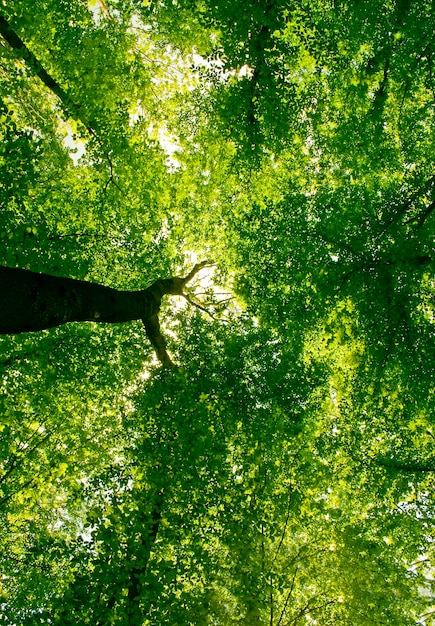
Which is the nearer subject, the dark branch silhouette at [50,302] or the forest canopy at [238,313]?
the dark branch silhouette at [50,302]

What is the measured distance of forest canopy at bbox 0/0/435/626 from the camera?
918 centimetres

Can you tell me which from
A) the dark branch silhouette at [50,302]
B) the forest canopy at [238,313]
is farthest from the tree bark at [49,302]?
the forest canopy at [238,313]

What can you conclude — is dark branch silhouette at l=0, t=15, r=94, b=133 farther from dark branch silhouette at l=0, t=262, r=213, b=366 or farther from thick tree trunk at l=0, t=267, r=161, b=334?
thick tree trunk at l=0, t=267, r=161, b=334

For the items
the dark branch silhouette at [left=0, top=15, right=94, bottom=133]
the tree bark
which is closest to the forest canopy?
the dark branch silhouette at [left=0, top=15, right=94, bottom=133]

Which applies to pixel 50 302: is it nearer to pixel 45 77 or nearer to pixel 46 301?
pixel 46 301

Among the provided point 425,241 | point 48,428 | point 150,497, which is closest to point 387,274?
point 425,241

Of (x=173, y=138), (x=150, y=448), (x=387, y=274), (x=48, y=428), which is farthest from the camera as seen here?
(x=48, y=428)

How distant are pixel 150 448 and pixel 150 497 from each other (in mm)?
1685

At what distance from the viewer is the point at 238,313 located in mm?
15531

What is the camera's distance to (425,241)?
9.12m

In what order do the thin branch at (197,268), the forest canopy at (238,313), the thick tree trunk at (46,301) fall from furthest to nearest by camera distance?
the thin branch at (197,268)
the forest canopy at (238,313)
the thick tree trunk at (46,301)

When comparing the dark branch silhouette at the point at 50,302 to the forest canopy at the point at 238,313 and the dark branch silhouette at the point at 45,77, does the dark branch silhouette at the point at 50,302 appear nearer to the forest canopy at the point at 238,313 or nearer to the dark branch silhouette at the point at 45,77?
the forest canopy at the point at 238,313

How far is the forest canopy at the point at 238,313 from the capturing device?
9180 mm

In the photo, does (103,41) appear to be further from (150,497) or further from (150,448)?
(150,497)
